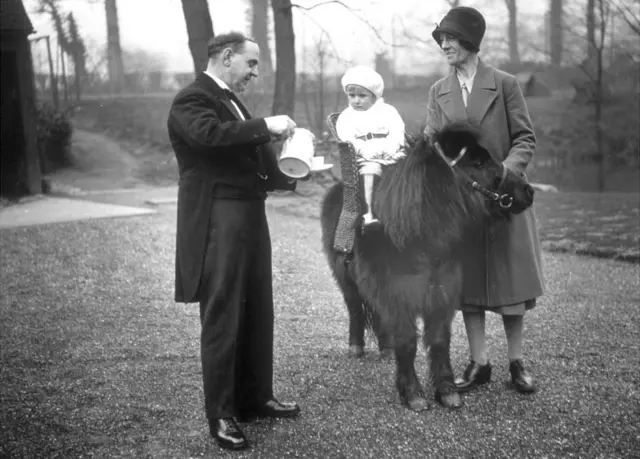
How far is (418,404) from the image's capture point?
424 cm

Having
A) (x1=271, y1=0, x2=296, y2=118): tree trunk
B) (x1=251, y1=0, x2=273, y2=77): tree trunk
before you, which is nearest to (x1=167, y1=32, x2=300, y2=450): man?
(x1=251, y1=0, x2=273, y2=77): tree trunk

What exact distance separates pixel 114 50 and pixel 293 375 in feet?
26.2

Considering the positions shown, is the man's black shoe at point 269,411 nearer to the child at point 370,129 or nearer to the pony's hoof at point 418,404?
the pony's hoof at point 418,404

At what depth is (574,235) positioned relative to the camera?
10461 millimetres

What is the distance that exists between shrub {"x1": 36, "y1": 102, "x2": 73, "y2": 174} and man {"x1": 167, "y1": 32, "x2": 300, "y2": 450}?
902 centimetres

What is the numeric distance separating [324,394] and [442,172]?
161 centimetres

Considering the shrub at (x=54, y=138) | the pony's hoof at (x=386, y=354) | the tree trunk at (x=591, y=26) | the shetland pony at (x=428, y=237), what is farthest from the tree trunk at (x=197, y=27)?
the tree trunk at (x=591, y=26)

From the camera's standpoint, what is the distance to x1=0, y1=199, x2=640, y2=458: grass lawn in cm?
382

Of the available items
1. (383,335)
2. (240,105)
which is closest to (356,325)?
(383,335)

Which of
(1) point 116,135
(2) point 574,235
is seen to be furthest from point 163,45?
(2) point 574,235

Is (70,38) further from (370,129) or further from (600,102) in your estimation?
(600,102)

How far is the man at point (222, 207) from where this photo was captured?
11.9ft

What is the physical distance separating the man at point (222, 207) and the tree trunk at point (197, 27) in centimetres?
838

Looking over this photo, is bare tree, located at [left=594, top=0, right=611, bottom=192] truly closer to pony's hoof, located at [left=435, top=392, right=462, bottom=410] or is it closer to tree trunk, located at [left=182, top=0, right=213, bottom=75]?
tree trunk, located at [left=182, top=0, right=213, bottom=75]
